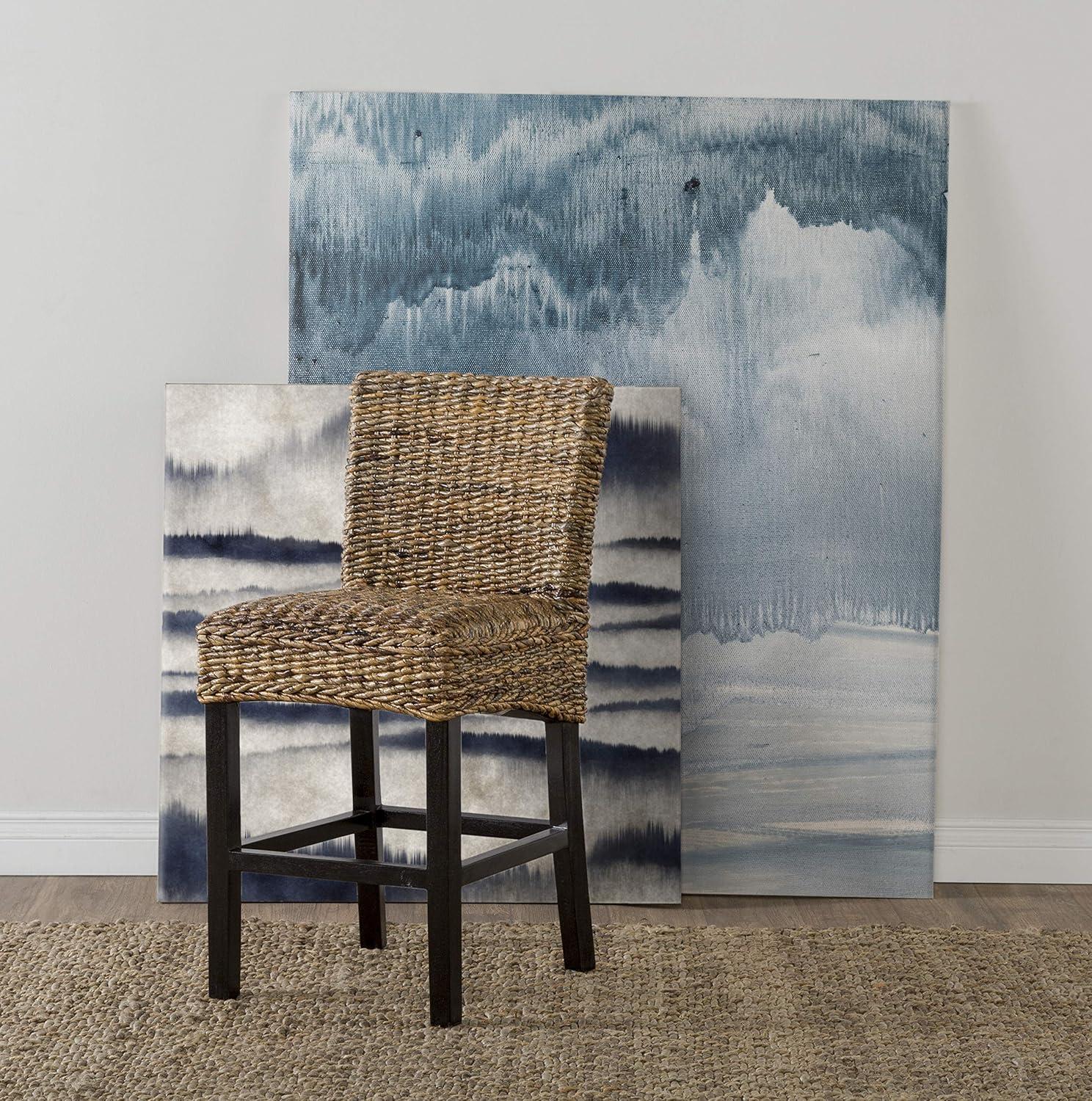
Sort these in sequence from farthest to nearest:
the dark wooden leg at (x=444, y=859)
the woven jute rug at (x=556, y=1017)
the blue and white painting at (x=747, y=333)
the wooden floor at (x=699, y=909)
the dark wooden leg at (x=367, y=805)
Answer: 1. the blue and white painting at (x=747, y=333)
2. the wooden floor at (x=699, y=909)
3. the dark wooden leg at (x=367, y=805)
4. the dark wooden leg at (x=444, y=859)
5. the woven jute rug at (x=556, y=1017)

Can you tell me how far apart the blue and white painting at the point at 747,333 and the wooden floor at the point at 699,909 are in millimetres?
64

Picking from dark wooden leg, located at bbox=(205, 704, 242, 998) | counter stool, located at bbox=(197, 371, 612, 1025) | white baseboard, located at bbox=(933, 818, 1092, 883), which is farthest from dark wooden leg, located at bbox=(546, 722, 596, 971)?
white baseboard, located at bbox=(933, 818, 1092, 883)

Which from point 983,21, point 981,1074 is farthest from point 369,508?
point 983,21

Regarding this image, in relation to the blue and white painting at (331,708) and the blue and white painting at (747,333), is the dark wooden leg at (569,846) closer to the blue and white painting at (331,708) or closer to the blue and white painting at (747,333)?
the blue and white painting at (331,708)

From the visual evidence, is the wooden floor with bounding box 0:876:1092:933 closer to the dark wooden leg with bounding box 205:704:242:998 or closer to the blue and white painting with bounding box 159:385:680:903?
the blue and white painting with bounding box 159:385:680:903

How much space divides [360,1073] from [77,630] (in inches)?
48.6

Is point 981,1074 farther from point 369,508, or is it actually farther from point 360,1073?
point 369,508

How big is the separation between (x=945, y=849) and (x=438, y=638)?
1324 millimetres

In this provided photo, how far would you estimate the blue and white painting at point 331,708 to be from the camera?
2256 mm

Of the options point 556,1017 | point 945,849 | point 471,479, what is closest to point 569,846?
point 556,1017

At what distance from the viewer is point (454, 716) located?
1617 millimetres

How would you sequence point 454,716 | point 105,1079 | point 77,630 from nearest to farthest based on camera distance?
point 105,1079 → point 454,716 → point 77,630

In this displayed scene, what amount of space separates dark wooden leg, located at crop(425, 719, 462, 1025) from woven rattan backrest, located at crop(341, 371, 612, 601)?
14.5 inches

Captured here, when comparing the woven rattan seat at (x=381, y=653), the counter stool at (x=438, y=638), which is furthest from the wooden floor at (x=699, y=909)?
the woven rattan seat at (x=381, y=653)
